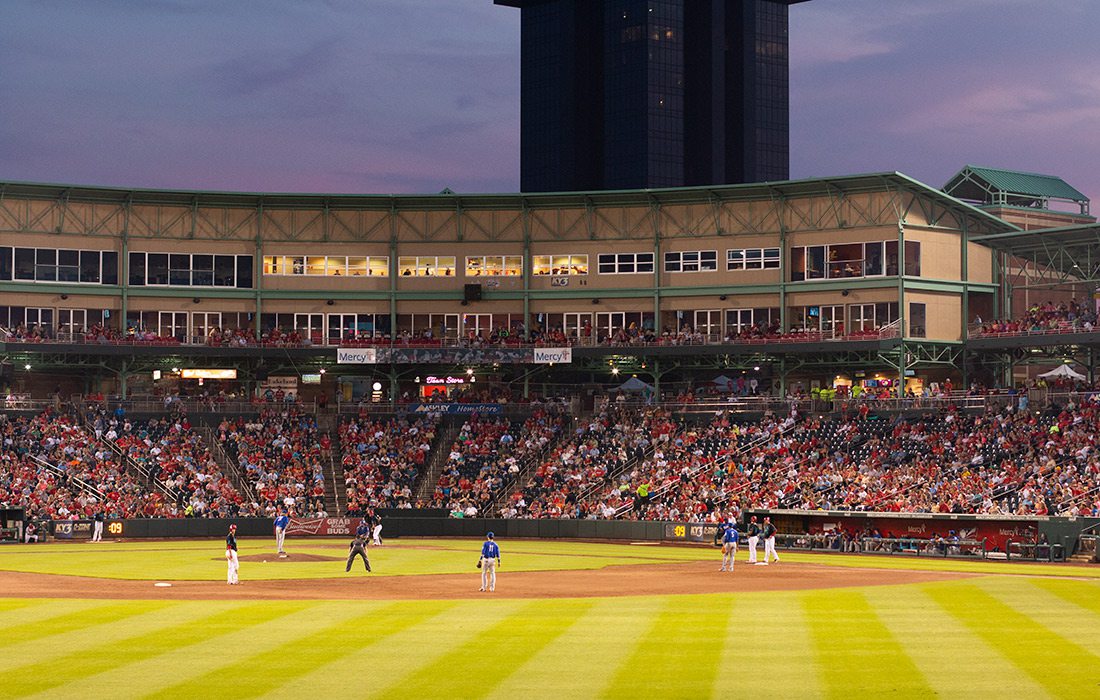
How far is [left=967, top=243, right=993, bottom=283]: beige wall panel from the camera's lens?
82500 mm

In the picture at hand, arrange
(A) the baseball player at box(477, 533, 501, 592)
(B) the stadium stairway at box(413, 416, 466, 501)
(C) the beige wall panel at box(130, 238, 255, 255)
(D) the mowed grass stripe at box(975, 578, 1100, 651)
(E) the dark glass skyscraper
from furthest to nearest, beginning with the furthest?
1. (E) the dark glass skyscraper
2. (C) the beige wall panel at box(130, 238, 255, 255)
3. (B) the stadium stairway at box(413, 416, 466, 501)
4. (A) the baseball player at box(477, 533, 501, 592)
5. (D) the mowed grass stripe at box(975, 578, 1100, 651)

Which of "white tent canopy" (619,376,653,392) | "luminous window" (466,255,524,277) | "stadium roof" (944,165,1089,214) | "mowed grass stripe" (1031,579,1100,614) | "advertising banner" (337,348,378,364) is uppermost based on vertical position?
"stadium roof" (944,165,1089,214)

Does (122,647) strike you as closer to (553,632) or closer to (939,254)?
(553,632)

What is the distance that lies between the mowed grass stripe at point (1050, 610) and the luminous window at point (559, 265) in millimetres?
49249

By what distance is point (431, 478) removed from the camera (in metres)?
76.9

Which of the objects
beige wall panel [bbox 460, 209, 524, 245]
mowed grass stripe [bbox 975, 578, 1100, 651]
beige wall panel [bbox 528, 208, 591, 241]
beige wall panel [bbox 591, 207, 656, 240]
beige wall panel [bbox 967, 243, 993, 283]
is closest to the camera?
mowed grass stripe [bbox 975, 578, 1100, 651]

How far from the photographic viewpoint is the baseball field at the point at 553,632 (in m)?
23.4

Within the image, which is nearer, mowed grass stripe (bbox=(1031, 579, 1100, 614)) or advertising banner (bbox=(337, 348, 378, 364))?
mowed grass stripe (bbox=(1031, 579, 1100, 614))

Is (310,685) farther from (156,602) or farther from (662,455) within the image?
(662,455)

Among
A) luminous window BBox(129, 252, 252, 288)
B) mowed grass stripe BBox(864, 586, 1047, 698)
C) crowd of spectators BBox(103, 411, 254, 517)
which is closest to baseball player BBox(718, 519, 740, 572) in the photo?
mowed grass stripe BBox(864, 586, 1047, 698)

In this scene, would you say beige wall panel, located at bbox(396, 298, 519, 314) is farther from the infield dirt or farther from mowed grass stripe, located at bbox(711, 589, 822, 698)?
mowed grass stripe, located at bbox(711, 589, 822, 698)

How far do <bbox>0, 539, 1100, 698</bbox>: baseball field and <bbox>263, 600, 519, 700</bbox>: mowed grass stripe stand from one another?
72mm

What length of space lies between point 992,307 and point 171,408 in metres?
49.2

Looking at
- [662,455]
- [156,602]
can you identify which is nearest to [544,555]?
[662,455]
